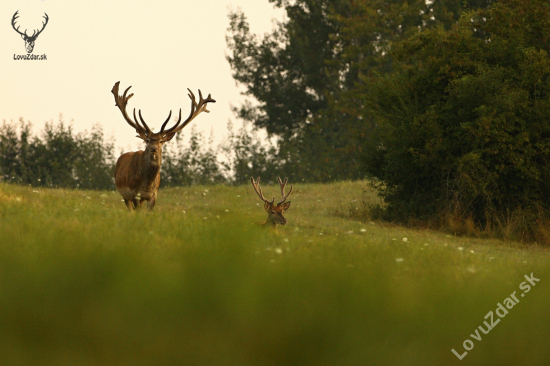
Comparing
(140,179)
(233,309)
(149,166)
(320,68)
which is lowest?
(233,309)

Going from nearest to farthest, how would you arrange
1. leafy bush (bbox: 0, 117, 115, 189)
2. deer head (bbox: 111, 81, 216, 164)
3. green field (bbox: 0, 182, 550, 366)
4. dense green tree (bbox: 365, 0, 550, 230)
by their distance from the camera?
green field (bbox: 0, 182, 550, 366)
deer head (bbox: 111, 81, 216, 164)
dense green tree (bbox: 365, 0, 550, 230)
leafy bush (bbox: 0, 117, 115, 189)

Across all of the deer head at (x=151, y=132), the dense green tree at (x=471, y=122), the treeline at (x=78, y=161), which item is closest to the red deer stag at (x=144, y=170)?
the deer head at (x=151, y=132)

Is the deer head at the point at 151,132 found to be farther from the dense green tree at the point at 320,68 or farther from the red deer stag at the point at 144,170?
the dense green tree at the point at 320,68

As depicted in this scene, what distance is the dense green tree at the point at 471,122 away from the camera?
1739cm

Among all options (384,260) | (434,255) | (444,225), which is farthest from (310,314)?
(444,225)

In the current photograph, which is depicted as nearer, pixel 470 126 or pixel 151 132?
pixel 151 132

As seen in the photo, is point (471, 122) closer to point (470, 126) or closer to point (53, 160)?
point (470, 126)

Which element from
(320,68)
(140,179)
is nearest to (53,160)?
(320,68)

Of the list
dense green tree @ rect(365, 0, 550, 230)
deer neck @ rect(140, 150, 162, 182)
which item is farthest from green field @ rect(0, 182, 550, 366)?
dense green tree @ rect(365, 0, 550, 230)

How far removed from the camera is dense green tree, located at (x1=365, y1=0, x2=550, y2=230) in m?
17.4

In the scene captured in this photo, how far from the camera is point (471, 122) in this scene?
17.7 metres

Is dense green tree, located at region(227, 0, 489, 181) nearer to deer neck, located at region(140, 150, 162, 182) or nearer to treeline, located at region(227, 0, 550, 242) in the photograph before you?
treeline, located at region(227, 0, 550, 242)

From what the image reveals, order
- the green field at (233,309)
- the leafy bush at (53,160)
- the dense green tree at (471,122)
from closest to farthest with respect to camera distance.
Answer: the green field at (233,309), the dense green tree at (471,122), the leafy bush at (53,160)

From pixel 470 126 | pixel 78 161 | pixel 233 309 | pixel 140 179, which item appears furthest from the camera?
pixel 78 161
